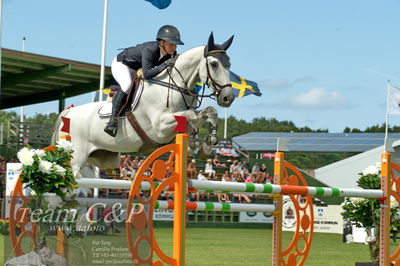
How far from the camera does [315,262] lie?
28.3 ft

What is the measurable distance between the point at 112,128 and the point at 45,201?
2218mm

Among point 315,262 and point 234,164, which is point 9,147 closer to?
point 234,164

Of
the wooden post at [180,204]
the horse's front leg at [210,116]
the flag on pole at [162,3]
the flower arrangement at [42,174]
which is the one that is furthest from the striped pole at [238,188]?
the flag on pole at [162,3]

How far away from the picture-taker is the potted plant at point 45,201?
4328 mm

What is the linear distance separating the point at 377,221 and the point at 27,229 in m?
3.25

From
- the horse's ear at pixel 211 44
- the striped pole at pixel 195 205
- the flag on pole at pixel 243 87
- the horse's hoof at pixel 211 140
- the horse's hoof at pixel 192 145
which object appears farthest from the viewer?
the flag on pole at pixel 243 87

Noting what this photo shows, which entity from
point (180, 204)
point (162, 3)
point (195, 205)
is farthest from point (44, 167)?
point (162, 3)

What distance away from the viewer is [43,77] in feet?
53.6

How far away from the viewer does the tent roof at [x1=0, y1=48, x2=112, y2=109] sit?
50.9ft

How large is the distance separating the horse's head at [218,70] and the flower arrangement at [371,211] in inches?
59.3

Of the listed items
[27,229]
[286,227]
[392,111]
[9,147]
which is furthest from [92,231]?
[392,111]

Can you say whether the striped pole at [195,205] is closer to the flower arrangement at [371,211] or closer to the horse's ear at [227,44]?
the flower arrangement at [371,211]

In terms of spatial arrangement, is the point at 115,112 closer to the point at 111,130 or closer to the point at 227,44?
the point at 111,130

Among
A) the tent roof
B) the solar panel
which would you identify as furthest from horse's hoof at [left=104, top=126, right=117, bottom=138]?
the solar panel
